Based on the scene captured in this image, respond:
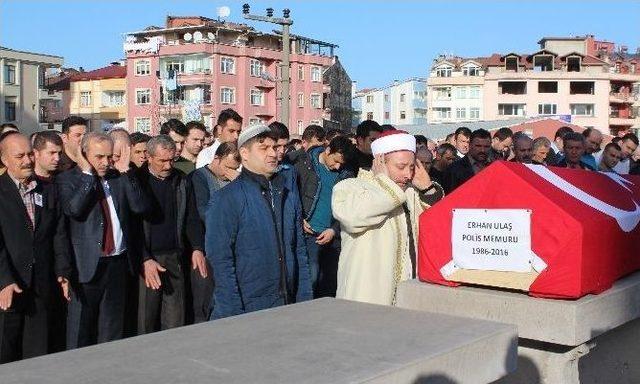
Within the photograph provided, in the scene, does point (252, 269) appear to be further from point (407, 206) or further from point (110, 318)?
point (110, 318)

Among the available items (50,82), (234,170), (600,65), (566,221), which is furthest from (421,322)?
(50,82)

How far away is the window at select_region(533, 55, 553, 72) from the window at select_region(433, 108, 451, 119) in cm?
1260

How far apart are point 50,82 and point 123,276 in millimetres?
95009

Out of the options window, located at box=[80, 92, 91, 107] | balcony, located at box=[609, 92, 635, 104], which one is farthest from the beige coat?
balcony, located at box=[609, 92, 635, 104]

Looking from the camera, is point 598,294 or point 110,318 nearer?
point 598,294

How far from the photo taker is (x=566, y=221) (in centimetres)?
285

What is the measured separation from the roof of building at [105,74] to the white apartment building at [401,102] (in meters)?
35.7

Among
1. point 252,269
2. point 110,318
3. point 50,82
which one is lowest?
point 110,318

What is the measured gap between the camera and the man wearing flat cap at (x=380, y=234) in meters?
4.17

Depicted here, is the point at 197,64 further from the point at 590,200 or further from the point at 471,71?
the point at 590,200

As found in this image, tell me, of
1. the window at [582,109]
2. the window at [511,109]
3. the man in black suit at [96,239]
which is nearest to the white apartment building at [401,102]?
the window at [511,109]

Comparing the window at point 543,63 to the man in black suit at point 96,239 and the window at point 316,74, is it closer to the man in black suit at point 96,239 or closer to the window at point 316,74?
the window at point 316,74

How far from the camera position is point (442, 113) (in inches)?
3890

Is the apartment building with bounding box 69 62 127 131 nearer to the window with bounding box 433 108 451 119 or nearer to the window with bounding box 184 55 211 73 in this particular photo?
the window with bounding box 184 55 211 73
